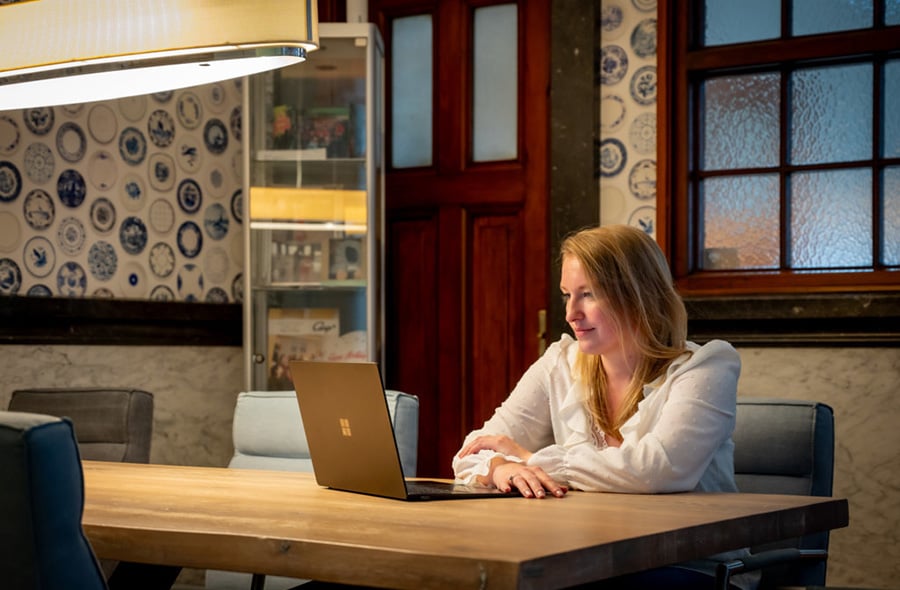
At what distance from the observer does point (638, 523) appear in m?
1.57

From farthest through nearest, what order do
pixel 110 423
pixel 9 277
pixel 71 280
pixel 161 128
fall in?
pixel 161 128 < pixel 71 280 < pixel 9 277 < pixel 110 423

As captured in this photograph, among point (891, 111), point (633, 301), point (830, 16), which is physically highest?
point (830, 16)

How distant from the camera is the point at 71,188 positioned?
399 centimetres

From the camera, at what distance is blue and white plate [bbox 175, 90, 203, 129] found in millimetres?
4371

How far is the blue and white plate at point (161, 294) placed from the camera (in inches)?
168

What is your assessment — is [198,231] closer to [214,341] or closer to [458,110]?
[214,341]

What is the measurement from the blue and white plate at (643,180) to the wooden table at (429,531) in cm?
210

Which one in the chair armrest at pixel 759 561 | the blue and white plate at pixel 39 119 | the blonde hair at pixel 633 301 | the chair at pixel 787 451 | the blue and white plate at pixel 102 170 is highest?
the blue and white plate at pixel 39 119

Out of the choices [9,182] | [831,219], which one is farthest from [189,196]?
[831,219]

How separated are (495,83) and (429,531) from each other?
3052 millimetres

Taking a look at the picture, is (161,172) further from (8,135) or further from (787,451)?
(787,451)

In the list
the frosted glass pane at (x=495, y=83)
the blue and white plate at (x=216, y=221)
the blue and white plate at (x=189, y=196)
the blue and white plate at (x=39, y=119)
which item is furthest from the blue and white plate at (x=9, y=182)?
the frosted glass pane at (x=495, y=83)

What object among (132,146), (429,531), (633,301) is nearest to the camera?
(429,531)

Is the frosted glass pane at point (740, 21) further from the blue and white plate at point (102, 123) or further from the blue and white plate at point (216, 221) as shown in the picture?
the blue and white plate at point (102, 123)
